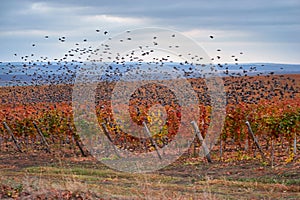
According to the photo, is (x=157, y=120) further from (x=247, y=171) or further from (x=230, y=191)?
(x=230, y=191)

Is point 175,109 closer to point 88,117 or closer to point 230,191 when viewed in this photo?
point 88,117

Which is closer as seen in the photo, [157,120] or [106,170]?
[106,170]

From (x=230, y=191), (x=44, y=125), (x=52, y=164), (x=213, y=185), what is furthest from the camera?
(x=44, y=125)

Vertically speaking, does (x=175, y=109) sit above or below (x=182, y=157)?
above

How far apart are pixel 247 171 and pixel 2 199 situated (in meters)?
8.74

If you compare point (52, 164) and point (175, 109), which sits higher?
point (175, 109)

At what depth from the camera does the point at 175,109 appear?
22.4 metres

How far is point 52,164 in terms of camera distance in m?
20.0

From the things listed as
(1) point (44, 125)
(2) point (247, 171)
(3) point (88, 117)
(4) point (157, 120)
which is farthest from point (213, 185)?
(1) point (44, 125)

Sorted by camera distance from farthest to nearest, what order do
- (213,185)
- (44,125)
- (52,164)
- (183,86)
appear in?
(183,86) → (44,125) → (52,164) → (213,185)

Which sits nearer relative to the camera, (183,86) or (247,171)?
(247,171)

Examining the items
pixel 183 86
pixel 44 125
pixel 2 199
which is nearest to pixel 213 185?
pixel 2 199

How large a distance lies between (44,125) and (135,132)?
4080 millimetres

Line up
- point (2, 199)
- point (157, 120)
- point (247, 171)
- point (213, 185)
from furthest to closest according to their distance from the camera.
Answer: point (157, 120), point (247, 171), point (213, 185), point (2, 199)
